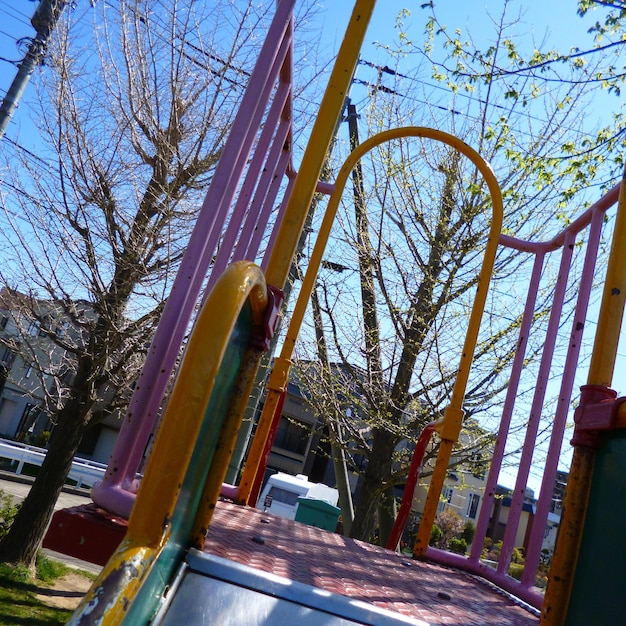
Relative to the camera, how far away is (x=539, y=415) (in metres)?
2.36

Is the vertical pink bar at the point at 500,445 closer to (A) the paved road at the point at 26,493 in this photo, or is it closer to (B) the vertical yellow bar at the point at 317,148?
(B) the vertical yellow bar at the point at 317,148

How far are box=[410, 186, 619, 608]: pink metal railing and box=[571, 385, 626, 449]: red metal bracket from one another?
864 millimetres

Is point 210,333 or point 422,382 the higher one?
point 422,382

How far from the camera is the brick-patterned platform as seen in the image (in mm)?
1167

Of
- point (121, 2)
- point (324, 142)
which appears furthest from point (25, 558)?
point (324, 142)

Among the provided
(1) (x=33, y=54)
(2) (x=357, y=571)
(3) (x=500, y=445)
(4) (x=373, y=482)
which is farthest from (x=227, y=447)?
(1) (x=33, y=54)

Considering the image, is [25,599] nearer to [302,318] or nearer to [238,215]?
[302,318]

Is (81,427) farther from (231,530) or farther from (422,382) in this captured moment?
(231,530)

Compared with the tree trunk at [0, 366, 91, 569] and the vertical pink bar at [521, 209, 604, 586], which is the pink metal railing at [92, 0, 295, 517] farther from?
the tree trunk at [0, 366, 91, 569]

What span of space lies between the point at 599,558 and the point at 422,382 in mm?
5066

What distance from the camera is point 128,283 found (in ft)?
17.9

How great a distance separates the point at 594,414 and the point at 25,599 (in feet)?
18.7

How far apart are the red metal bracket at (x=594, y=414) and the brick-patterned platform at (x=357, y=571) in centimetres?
44

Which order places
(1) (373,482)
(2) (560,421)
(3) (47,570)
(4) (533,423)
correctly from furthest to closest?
(3) (47,570)
(1) (373,482)
(4) (533,423)
(2) (560,421)
